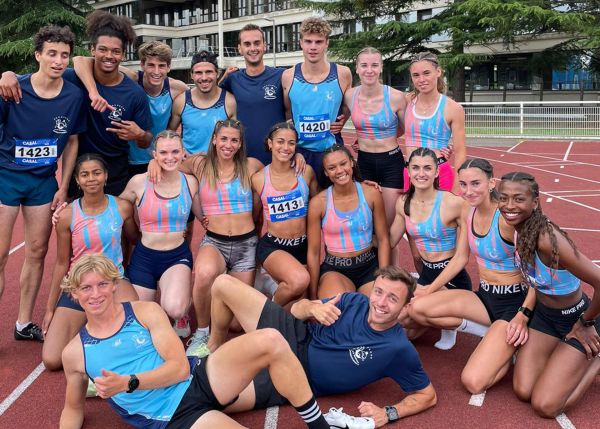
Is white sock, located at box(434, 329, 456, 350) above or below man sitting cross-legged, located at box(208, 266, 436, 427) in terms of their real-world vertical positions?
below

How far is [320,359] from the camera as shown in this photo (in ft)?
11.0

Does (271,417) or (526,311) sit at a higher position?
(526,311)

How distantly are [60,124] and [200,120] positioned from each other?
118 cm

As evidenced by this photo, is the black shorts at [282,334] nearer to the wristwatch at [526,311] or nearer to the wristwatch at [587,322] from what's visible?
the wristwatch at [526,311]

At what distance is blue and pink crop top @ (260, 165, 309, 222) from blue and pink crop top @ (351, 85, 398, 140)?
858 millimetres

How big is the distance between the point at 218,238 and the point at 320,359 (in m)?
1.63

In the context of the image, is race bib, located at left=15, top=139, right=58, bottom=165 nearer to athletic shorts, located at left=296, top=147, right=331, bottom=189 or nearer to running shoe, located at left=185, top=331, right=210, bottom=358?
running shoe, located at left=185, top=331, right=210, bottom=358

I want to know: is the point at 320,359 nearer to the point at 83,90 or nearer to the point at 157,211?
the point at 157,211

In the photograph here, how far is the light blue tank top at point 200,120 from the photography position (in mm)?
5074

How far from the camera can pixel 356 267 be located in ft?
14.8

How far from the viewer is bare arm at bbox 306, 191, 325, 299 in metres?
4.52

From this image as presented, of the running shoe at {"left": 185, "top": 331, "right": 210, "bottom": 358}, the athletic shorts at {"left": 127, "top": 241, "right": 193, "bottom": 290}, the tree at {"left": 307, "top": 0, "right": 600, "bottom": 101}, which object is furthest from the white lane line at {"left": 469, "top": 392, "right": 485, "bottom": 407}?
the tree at {"left": 307, "top": 0, "right": 600, "bottom": 101}

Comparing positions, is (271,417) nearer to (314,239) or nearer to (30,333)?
(314,239)

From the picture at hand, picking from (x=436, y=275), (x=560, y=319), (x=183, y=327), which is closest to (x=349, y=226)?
(x=436, y=275)
